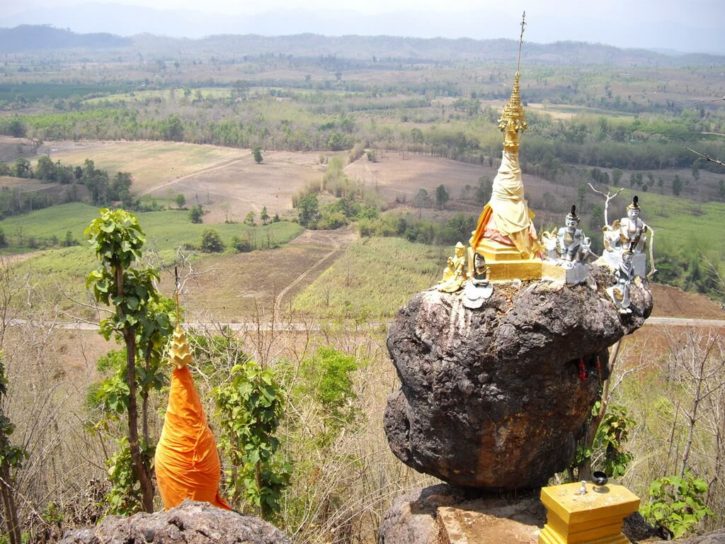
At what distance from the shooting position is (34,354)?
830 inches

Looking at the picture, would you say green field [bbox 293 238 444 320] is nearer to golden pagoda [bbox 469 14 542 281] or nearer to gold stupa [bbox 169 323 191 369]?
golden pagoda [bbox 469 14 542 281]

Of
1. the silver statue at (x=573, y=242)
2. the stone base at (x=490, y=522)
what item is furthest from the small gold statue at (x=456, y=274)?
the stone base at (x=490, y=522)

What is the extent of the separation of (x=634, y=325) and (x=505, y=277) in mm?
2341

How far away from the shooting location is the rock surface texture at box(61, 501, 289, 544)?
7008mm

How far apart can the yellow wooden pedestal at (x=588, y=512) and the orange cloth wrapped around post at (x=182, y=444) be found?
492 centimetres

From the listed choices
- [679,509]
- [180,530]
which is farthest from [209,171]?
[180,530]

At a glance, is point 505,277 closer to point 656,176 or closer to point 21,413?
point 21,413

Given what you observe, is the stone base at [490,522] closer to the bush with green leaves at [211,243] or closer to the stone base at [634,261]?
the stone base at [634,261]

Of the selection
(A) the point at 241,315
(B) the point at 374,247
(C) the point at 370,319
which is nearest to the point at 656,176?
(B) the point at 374,247

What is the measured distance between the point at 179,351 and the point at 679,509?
943 cm

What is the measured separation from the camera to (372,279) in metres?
45.3

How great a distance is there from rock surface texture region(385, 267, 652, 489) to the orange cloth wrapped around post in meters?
3.27

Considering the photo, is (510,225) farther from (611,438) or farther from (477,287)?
(611,438)

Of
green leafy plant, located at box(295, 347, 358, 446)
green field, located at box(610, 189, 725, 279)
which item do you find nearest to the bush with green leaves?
green field, located at box(610, 189, 725, 279)
